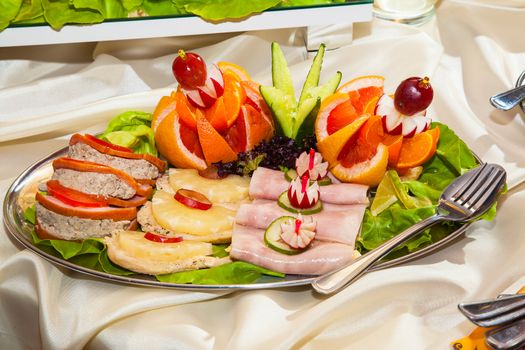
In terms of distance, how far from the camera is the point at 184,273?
2.11m

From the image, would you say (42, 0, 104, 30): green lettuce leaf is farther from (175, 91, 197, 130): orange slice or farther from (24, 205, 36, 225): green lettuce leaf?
(24, 205, 36, 225): green lettuce leaf

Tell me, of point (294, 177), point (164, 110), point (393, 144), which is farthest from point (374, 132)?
point (164, 110)

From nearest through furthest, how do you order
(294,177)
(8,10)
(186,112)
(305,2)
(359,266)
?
1. (359,266)
2. (294,177)
3. (186,112)
4. (8,10)
5. (305,2)

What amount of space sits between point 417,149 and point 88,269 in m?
1.10

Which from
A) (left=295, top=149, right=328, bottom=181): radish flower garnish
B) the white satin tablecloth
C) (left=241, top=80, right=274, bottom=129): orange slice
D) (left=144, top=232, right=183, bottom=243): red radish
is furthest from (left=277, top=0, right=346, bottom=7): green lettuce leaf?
(left=144, top=232, right=183, bottom=243): red radish

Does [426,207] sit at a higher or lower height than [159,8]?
lower

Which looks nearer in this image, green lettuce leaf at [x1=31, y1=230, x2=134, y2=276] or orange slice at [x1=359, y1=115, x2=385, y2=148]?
green lettuce leaf at [x1=31, y1=230, x2=134, y2=276]

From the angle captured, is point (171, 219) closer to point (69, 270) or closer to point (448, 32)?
point (69, 270)

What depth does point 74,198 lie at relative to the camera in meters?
2.21

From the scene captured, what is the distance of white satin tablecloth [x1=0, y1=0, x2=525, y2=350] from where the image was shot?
2.05 metres

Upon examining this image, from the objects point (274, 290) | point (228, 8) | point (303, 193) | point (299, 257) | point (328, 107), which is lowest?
point (274, 290)

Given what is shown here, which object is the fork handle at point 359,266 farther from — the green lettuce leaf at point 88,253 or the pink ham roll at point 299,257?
the green lettuce leaf at point 88,253

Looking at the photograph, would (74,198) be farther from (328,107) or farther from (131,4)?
(131,4)

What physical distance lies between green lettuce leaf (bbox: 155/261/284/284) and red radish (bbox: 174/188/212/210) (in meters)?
0.24
